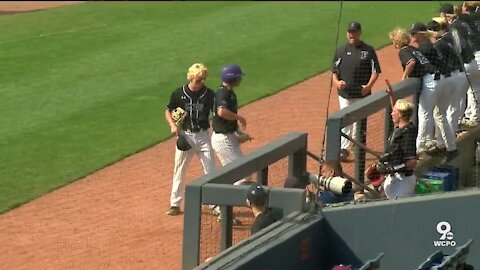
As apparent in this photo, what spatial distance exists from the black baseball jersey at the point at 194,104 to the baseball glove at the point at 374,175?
5.47 feet

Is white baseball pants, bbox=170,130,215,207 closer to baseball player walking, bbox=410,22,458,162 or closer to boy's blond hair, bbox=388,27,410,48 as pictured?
boy's blond hair, bbox=388,27,410,48

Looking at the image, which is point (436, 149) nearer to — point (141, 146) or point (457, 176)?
point (457, 176)

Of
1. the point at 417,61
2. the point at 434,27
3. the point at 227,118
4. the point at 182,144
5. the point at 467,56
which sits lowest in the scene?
the point at 182,144

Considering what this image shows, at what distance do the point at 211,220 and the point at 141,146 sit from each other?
435 cm

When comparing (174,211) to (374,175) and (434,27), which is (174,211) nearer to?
(374,175)

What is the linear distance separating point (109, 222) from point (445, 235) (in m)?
3.68

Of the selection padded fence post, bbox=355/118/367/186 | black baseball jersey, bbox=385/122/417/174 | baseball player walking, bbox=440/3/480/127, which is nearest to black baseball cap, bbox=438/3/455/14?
baseball player walking, bbox=440/3/480/127

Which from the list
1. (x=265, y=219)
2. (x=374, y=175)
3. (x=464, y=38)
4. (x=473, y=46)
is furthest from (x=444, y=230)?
(x=473, y=46)

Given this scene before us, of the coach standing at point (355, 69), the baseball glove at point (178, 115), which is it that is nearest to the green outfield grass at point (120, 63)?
the baseball glove at point (178, 115)

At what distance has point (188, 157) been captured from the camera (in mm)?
10352

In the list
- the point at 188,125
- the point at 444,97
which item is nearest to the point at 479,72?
the point at 444,97

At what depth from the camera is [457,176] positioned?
10992mm

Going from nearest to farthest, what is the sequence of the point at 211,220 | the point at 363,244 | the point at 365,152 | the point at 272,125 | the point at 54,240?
the point at 363,244
the point at 211,220
the point at 54,240
the point at 365,152
the point at 272,125

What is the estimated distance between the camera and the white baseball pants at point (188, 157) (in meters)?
10.3
